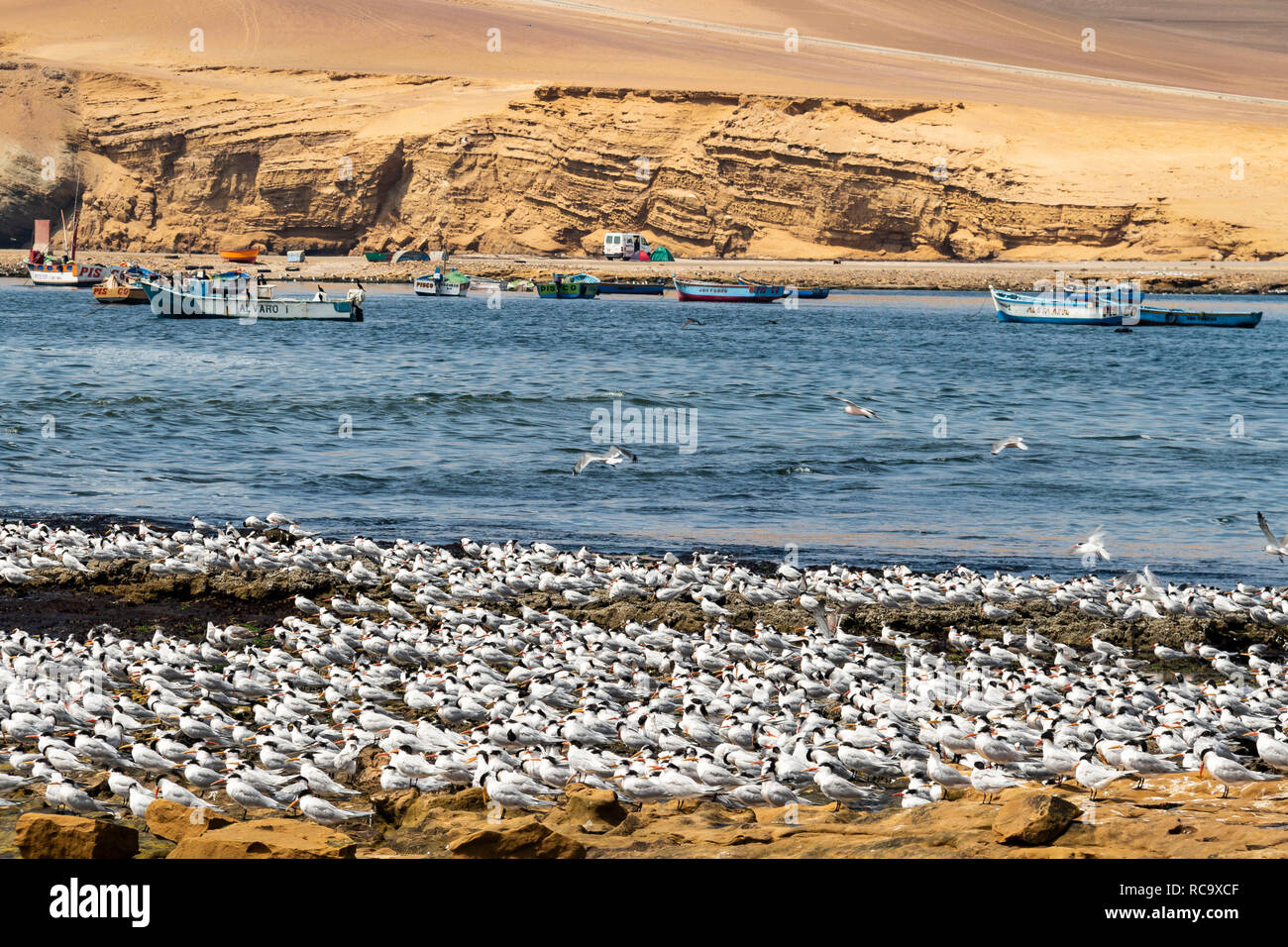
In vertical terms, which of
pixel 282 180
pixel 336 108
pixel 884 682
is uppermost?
pixel 336 108

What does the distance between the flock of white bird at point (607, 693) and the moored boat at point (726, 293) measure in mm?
73223

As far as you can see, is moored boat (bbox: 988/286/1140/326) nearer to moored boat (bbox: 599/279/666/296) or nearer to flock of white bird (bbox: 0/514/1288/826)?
moored boat (bbox: 599/279/666/296)

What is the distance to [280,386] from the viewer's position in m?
40.7

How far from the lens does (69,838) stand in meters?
7.13

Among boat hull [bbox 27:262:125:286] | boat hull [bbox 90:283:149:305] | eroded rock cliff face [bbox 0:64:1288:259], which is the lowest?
boat hull [bbox 90:283:149:305]

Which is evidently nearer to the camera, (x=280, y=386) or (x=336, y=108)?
(x=280, y=386)

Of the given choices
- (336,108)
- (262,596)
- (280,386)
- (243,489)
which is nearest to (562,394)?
(280,386)

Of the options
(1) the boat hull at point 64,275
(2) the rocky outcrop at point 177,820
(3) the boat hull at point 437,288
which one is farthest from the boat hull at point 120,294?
(2) the rocky outcrop at point 177,820

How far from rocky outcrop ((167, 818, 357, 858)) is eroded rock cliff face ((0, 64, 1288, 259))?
351 feet

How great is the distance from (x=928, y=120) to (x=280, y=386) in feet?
305

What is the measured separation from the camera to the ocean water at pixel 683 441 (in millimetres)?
21156

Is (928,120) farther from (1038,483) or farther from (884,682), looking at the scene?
(884,682)

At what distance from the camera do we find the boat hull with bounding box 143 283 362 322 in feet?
221

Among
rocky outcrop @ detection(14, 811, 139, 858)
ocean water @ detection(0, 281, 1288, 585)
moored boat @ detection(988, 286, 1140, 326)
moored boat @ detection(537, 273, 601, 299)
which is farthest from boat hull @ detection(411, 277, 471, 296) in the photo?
rocky outcrop @ detection(14, 811, 139, 858)
